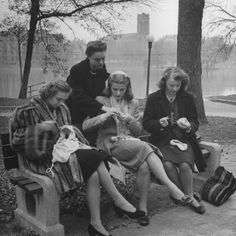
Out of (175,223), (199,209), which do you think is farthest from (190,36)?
(175,223)

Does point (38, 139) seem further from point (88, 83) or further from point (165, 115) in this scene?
point (165, 115)

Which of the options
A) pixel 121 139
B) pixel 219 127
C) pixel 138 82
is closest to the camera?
pixel 121 139

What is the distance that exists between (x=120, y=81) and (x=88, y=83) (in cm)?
42

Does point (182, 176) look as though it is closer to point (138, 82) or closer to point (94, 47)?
point (94, 47)

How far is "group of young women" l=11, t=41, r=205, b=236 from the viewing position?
3.06m

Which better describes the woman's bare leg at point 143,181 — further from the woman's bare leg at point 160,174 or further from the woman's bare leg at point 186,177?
the woman's bare leg at point 186,177

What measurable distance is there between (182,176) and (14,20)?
15.6 metres

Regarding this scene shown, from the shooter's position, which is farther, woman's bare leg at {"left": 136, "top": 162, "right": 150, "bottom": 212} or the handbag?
the handbag

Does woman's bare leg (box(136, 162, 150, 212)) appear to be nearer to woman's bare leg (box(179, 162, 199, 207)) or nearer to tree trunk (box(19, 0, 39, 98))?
woman's bare leg (box(179, 162, 199, 207))

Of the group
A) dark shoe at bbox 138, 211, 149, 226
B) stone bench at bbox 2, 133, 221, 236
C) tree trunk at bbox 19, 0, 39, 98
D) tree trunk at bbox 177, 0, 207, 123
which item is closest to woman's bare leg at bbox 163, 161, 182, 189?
dark shoe at bbox 138, 211, 149, 226

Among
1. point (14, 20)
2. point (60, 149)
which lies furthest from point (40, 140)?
point (14, 20)

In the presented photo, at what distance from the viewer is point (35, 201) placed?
10.7 ft

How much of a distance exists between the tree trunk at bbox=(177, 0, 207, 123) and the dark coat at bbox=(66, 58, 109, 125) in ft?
17.5

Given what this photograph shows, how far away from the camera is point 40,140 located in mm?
3059
